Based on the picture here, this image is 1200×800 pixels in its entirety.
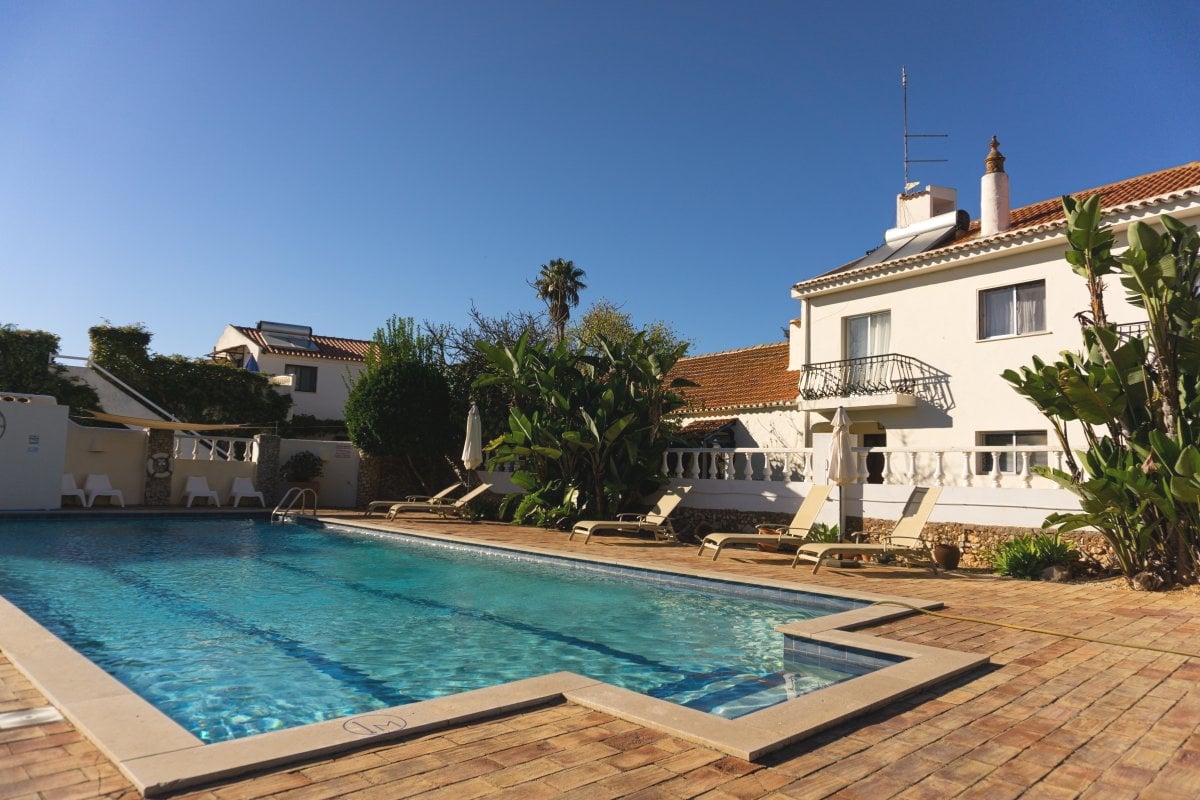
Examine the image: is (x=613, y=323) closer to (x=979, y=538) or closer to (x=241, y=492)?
(x=241, y=492)

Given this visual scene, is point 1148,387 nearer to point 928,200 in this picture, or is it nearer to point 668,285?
point 928,200

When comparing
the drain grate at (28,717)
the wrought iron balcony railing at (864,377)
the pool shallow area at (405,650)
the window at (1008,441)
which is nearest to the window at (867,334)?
the wrought iron balcony railing at (864,377)

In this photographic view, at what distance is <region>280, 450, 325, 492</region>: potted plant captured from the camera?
948 inches

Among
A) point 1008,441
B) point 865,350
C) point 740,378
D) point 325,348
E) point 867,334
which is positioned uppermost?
point 325,348

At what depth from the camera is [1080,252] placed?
10.2 meters

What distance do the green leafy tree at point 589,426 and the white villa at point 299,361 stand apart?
21.4 m

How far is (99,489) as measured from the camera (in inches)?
818

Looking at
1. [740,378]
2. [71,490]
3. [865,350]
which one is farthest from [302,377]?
[865,350]

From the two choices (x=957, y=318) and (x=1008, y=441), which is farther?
(x=957, y=318)

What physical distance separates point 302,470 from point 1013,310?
19.7 metres

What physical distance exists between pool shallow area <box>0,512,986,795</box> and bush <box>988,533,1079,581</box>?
3.87 metres

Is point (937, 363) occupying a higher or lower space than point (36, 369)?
lower

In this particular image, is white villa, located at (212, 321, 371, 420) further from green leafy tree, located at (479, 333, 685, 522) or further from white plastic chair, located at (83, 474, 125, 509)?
green leafy tree, located at (479, 333, 685, 522)

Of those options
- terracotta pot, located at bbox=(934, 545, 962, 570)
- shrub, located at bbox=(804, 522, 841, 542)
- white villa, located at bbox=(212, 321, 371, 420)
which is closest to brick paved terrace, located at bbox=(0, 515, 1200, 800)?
terracotta pot, located at bbox=(934, 545, 962, 570)
